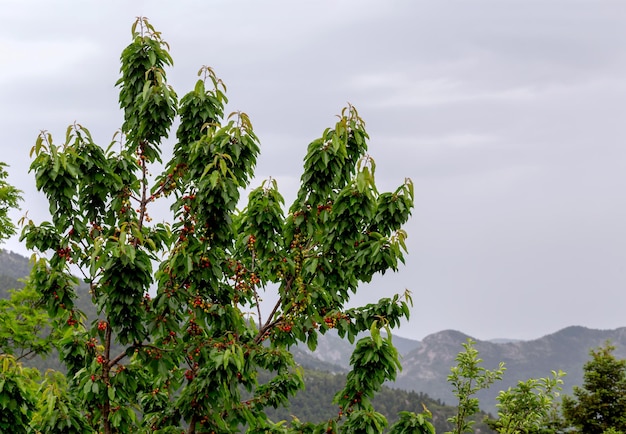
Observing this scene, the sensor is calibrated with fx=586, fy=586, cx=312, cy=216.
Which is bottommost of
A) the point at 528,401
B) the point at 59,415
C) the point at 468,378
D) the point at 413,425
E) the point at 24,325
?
the point at 59,415

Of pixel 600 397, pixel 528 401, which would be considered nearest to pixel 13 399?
pixel 528 401

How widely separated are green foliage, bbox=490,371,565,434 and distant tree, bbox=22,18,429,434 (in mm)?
9025

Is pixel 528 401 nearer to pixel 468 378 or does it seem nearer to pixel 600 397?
pixel 468 378

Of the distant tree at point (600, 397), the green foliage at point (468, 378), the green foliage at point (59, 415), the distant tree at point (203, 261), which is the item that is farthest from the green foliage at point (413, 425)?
the distant tree at point (600, 397)

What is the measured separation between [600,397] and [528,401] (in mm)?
15830

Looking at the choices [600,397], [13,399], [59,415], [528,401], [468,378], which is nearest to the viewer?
[59,415]

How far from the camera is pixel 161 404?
11242 millimetres

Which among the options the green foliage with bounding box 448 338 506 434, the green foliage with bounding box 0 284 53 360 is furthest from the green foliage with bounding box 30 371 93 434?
the green foliage with bounding box 0 284 53 360

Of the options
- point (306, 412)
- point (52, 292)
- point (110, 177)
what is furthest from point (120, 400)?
point (306, 412)

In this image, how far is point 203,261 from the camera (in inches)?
352

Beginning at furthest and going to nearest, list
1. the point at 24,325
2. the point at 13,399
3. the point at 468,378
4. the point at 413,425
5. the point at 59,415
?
the point at 24,325 → the point at 468,378 → the point at 413,425 → the point at 13,399 → the point at 59,415

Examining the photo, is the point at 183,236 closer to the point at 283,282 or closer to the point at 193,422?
the point at 283,282

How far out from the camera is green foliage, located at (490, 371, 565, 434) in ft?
55.5

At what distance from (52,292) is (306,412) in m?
186
